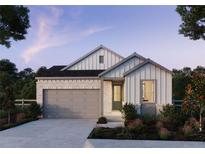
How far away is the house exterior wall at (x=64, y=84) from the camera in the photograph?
20703 mm

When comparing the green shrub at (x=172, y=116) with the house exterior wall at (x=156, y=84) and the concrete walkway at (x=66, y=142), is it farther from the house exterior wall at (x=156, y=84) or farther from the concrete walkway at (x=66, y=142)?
the concrete walkway at (x=66, y=142)

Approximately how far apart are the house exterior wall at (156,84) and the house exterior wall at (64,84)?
373 cm

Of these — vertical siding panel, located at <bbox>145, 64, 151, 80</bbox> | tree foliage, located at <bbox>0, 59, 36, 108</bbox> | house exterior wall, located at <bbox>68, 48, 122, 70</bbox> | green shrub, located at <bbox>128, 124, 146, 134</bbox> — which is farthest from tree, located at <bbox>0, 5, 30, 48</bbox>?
green shrub, located at <bbox>128, 124, 146, 134</bbox>

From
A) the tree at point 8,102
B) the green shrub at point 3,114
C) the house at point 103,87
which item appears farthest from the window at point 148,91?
the green shrub at point 3,114

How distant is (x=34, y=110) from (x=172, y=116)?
9.29m

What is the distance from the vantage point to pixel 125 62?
62.1 feet

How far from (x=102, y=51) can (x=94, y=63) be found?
124 centimetres

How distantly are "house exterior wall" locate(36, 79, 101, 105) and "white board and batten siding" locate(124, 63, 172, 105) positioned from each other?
372 centimetres

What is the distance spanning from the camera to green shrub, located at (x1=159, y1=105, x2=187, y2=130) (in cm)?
1521

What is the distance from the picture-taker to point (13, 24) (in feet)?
72.1

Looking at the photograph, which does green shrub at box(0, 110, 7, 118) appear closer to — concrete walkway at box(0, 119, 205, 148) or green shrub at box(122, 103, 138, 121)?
concrete walkway at box(0, 119, 205, 148)

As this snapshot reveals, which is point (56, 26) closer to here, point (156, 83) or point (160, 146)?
point (156, 83)

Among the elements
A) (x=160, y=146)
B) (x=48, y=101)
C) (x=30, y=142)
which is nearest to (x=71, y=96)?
(x=48, y=101)

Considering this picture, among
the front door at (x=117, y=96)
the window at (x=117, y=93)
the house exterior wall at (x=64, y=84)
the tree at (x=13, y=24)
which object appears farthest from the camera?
the window at (x=117, y=93)
